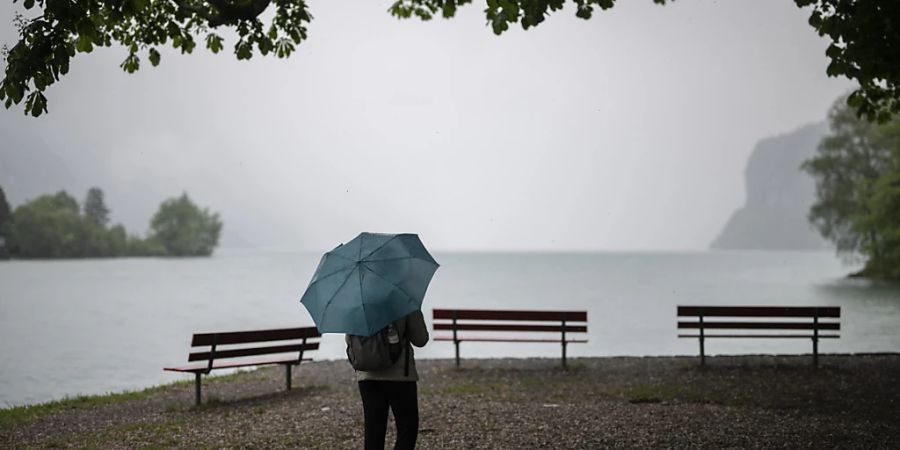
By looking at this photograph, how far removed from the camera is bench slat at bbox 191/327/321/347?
10.2 meters

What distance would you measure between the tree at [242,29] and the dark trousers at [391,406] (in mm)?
3816

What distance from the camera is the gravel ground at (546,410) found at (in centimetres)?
754

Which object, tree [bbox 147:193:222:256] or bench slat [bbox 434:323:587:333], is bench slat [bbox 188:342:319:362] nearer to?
bench slat [bbox 434:323:587:333]

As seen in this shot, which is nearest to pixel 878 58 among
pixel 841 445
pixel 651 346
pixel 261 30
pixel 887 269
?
pixel 841 445

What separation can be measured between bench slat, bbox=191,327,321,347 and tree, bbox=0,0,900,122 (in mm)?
3597

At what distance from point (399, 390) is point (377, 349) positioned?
33 cm

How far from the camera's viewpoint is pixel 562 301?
5184cm

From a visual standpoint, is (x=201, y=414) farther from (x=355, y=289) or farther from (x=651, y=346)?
(x=651, y=346)

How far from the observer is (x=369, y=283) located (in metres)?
4.94

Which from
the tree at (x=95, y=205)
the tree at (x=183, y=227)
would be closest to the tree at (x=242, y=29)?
the tree at (x=183, y=227)

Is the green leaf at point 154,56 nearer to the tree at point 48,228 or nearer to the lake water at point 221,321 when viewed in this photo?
the lake water at point 221,321

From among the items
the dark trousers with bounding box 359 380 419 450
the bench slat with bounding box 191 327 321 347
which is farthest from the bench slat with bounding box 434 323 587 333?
the dark trousers with bounding box 359 380 419 450

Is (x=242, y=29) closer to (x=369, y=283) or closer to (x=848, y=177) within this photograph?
(x=369, y=283)

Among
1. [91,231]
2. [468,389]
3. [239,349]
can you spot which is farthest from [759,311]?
[91,231]
